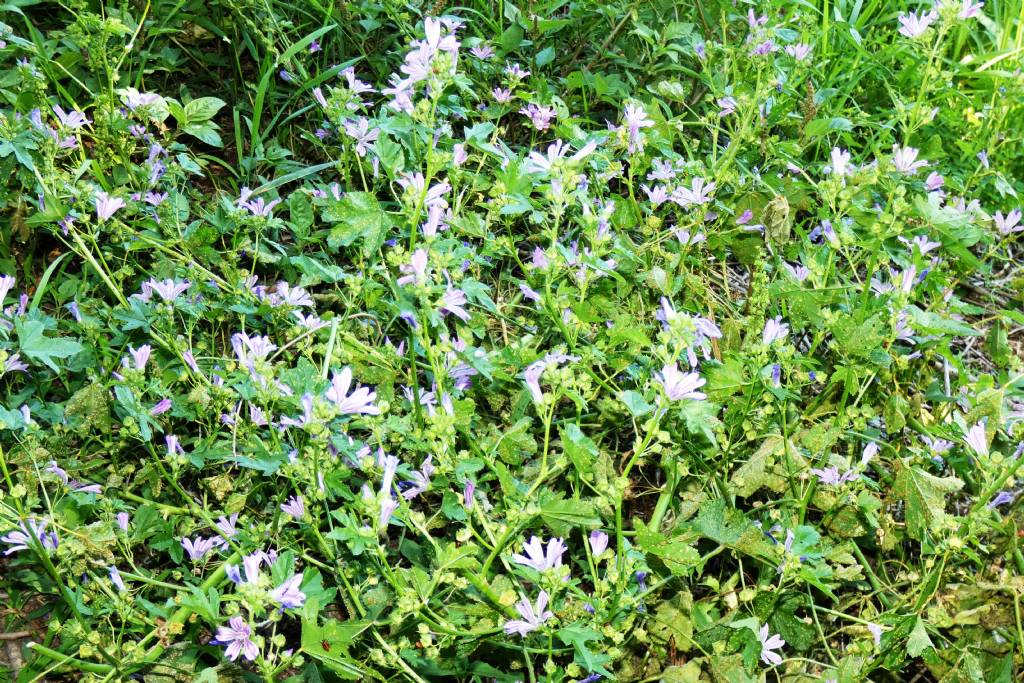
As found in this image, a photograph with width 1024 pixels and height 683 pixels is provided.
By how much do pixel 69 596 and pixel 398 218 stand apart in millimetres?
1132

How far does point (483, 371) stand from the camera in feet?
6.66

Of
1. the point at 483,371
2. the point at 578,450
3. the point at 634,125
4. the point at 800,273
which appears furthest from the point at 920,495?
the point at 634,125

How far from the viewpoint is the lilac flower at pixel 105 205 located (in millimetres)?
2194

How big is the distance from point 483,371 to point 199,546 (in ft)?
2.22

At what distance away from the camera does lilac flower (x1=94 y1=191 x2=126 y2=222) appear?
2.19 meters

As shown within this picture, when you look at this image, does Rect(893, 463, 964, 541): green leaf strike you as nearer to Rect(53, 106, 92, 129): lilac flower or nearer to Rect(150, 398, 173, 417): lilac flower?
Rect(150, 398, 173, 417): lilac flower

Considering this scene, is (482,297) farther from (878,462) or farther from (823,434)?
(878,462)

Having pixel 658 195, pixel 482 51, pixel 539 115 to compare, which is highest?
pixel 482 51

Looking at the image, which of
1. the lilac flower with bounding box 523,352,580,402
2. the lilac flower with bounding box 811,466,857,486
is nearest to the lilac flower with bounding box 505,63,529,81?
the lilac flower with bounding box 523,352,580,402

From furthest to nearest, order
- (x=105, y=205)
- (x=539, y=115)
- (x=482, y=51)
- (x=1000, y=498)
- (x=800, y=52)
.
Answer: (x=800, y=52) → (x=482, y=51) → (x=539, y=115) → (x=105, y=205) → (x=1000, y=498)

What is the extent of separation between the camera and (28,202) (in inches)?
95.8

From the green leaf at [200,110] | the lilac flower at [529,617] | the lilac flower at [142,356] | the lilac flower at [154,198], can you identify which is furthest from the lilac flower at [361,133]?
the lilac flower at [529,617]

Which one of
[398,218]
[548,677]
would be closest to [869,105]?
[398,218]

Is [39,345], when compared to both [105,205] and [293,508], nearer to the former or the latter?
[105,205]
